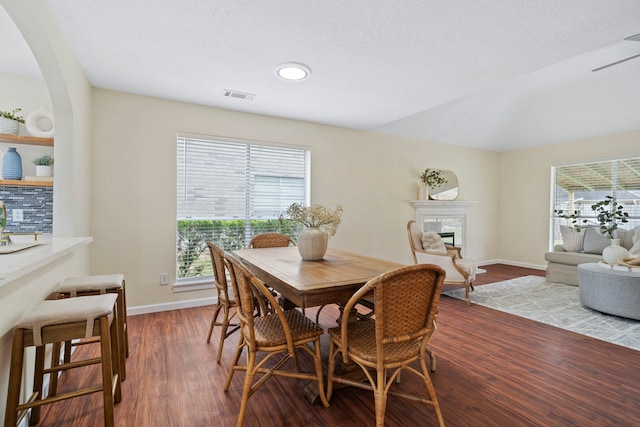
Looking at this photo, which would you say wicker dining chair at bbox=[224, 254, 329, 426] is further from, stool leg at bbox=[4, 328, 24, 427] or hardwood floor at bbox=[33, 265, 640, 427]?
stool leg at bbox=[4, 328, 24, 427]

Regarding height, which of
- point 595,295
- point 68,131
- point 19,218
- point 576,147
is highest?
point 576,147

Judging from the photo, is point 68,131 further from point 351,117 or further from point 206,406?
point 351,117

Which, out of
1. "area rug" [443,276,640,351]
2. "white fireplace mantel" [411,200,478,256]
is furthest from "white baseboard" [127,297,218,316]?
"white fireplace mantel" [411,200,478,256]

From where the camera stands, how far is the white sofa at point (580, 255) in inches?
186

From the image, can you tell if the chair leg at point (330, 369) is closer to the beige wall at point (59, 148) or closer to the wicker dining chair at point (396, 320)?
the wicker dining chair at point (396, 320)

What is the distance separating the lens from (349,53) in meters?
2.51

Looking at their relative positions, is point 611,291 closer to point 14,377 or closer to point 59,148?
point 14,377

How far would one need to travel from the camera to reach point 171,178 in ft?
11.7

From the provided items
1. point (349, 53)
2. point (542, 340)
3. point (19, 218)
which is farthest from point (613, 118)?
point (19, 218)

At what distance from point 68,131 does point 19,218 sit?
0.94m

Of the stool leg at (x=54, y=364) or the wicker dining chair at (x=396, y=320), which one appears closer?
the wicker dining chair at (x=396, y=320)

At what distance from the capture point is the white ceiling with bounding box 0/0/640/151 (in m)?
1.97

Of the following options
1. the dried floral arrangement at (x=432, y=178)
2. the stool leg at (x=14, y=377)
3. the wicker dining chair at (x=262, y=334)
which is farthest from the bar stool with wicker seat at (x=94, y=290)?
the dried floral arrangement at (x=432, y=178)

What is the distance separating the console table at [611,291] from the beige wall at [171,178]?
2.42 meters
